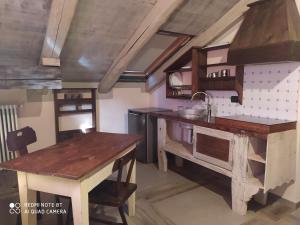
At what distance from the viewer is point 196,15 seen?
3.06 m

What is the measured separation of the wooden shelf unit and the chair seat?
6.60ft

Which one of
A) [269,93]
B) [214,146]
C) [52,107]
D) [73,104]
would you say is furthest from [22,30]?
[269,93]

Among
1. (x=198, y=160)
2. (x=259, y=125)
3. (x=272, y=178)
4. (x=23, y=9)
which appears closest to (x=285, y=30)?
(x=259, y=125)

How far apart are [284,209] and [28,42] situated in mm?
3584

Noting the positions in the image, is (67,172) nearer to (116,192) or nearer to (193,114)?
(116,192)

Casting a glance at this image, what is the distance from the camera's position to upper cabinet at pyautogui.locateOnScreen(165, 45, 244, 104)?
10.3 feet

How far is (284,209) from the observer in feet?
8.52

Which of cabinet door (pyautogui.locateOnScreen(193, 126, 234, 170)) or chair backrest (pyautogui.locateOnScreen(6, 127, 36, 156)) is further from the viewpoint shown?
cabinet door (pyautogui.locateOnScreen(193, 126, 234, 170))

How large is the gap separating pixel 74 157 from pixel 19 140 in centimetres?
86

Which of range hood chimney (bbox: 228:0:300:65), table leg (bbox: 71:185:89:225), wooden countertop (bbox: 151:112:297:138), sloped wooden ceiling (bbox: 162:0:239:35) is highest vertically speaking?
sloped wooden ceiling (bbox: 162:0:239:35)

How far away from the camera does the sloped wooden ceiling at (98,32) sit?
8.45 ft

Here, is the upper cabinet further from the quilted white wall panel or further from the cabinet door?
the cabinet door

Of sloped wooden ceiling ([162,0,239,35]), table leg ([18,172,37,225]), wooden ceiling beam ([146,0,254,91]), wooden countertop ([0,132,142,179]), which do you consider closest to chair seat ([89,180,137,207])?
wooden countertop ([0,132,142,179])

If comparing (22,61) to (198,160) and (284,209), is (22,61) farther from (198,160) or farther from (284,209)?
(284,209)
